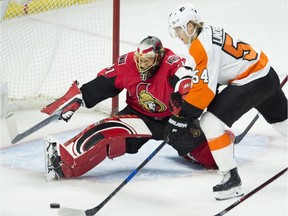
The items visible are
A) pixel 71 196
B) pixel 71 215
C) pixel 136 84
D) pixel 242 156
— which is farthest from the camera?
pixel 242 156

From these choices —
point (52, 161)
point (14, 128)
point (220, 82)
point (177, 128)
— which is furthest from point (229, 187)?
point (14, 128)

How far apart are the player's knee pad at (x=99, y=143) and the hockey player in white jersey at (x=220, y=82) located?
332 millimetres

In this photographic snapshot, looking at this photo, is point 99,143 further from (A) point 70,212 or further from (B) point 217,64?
(B) point 217,64

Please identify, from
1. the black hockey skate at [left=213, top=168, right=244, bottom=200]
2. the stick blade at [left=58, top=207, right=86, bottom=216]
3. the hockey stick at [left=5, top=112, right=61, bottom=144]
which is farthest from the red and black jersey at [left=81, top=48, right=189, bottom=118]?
the stick blade at [left=58, top=207, right=86, bottom=216]

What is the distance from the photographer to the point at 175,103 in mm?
3658

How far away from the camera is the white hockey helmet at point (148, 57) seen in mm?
3832

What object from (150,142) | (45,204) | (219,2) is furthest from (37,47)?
(219,2)

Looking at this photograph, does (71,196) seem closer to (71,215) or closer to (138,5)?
(71,215)

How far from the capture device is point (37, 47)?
17.2ft

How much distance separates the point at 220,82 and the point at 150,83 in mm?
373

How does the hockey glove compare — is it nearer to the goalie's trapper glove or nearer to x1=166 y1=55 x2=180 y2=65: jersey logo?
the goalie's trapper glove

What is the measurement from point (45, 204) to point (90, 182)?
0.34 meters

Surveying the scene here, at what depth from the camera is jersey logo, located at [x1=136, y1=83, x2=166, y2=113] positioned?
3.94 meters

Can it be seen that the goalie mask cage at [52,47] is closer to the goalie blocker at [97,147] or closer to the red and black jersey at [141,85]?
the red and black jersey at [141,85]
